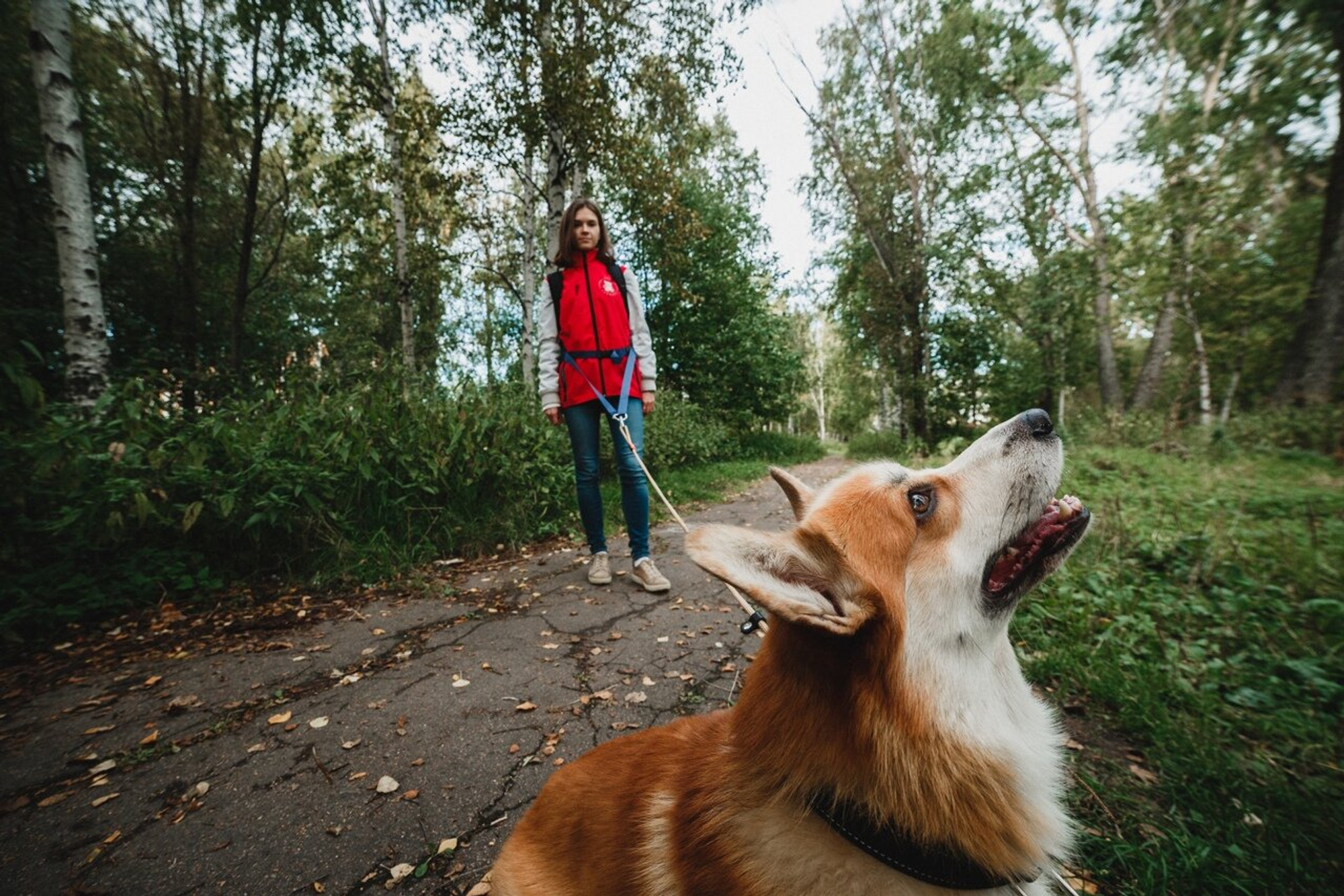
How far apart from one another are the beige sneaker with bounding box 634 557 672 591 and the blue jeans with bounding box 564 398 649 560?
67mm

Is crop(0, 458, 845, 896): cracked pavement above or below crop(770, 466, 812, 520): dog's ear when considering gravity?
below

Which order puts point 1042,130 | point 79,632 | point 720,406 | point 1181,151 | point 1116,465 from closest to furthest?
1. point 79,632
2. point 1116,465
3. point 1181,151
4. point 1042,130
5. point 720,406

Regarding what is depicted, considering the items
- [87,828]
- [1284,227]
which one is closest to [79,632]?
[87,828]

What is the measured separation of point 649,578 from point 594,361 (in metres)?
1.78

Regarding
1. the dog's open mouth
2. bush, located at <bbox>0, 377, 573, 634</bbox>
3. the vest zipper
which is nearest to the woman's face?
the vest zipper

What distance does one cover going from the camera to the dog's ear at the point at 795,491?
76.9 inches

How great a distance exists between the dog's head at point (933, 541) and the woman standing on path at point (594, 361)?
2.37m

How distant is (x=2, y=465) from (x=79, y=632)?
1.15 metres

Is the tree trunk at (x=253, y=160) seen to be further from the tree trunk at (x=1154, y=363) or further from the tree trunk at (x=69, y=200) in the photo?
the tree trunk at (x=1154, y=363)

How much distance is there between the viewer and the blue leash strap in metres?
3.72

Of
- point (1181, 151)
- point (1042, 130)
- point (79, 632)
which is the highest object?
point (1042, 130)

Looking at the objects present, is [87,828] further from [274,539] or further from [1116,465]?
[1116,465]

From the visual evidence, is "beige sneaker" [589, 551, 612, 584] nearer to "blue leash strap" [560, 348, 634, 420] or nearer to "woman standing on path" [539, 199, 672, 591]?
"woman standing on path" [539, 199, 672, 591]

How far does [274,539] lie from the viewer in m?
4.03
